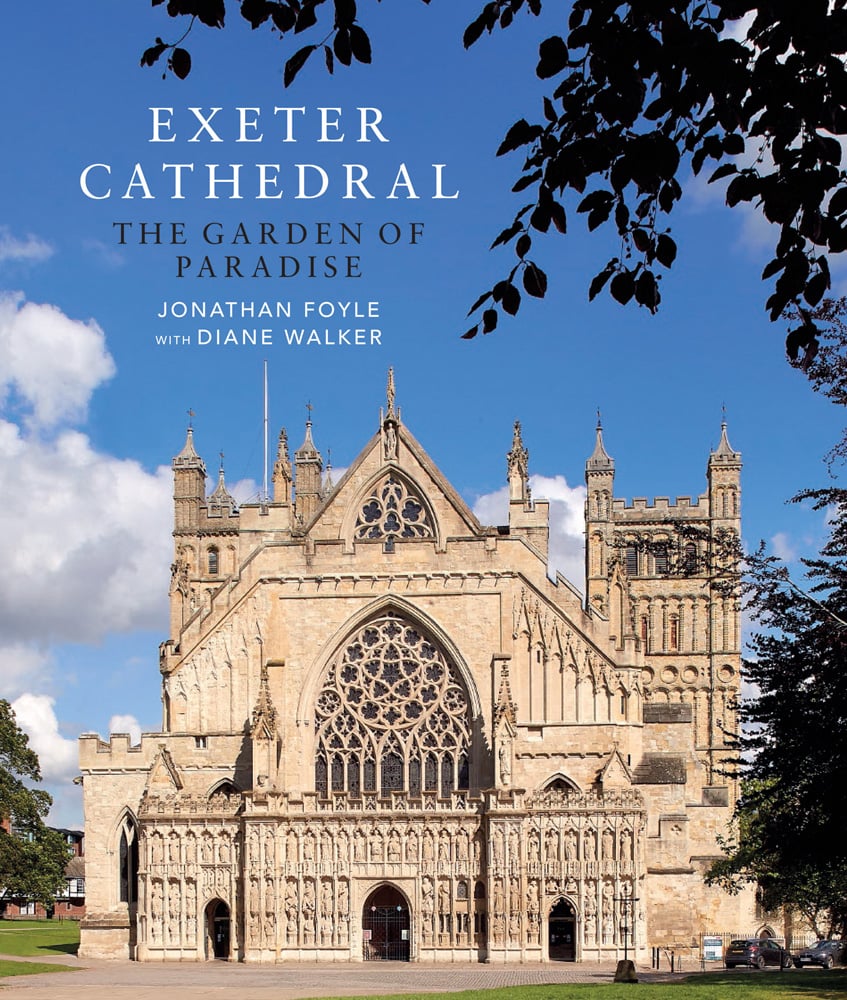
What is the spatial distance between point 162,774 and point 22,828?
25915 millimetres

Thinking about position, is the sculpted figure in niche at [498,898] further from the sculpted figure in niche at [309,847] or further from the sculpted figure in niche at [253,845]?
the sculpted figure in niche at [253,845]

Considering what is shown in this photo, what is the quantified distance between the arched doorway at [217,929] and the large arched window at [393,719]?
4972mm

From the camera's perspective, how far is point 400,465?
53844mm

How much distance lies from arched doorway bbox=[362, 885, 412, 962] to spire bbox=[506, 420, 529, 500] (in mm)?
13926

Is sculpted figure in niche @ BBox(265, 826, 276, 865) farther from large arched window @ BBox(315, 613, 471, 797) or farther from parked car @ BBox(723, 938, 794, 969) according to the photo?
parked car @ BBox(723, 938, 794, 969)

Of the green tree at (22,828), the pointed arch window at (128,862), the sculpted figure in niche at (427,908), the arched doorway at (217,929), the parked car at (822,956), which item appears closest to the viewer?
the sculpted figure in niche at (427,908)

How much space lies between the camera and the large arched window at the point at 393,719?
51.7m

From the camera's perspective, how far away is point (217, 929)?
50906mm

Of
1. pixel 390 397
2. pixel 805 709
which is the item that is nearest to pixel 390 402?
pixel 390 397

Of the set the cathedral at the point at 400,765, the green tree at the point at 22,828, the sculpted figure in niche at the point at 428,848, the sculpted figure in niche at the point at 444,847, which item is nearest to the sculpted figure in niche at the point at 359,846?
the cathedral at the point at 400,765

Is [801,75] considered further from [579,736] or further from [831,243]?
[579,736]

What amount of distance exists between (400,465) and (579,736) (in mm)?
11049

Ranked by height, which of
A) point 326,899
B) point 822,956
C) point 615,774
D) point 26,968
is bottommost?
point 822,956

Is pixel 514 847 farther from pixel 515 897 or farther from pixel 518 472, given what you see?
pixel 518 472
